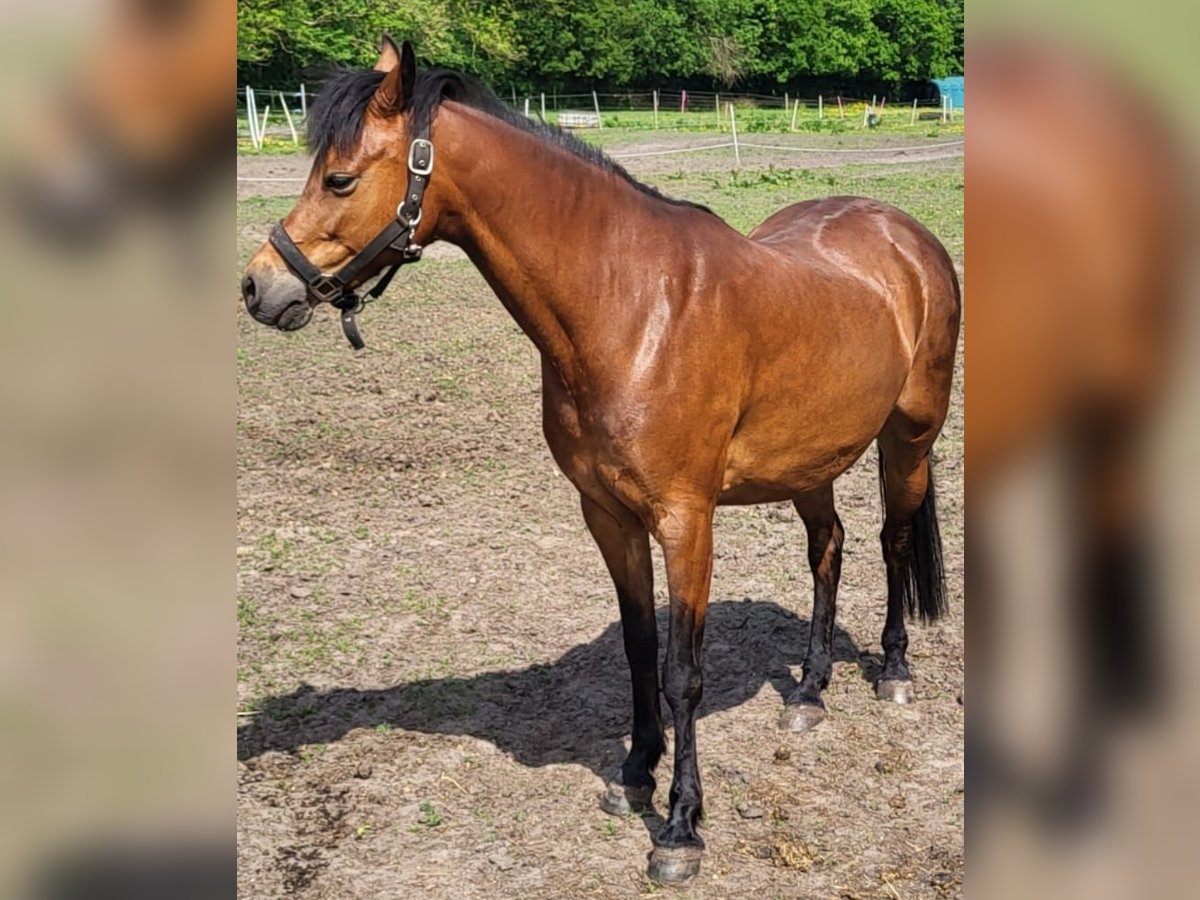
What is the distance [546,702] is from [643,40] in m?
56.3

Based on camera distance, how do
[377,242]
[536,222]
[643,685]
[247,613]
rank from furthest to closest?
[247,613]
[643,685]
[536,222]
[377,242]

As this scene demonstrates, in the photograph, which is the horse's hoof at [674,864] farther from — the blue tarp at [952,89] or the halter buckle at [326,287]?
the blue tarp at [952,89]

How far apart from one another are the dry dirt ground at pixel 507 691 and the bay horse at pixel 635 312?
27 centimetres

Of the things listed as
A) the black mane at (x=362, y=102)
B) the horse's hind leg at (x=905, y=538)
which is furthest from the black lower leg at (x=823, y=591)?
the black mane at (x=362, y=102)

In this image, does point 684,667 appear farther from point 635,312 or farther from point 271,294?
point 271,294

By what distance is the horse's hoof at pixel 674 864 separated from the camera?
335 cm

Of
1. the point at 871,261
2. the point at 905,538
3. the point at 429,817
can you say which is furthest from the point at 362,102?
the point at 905,538

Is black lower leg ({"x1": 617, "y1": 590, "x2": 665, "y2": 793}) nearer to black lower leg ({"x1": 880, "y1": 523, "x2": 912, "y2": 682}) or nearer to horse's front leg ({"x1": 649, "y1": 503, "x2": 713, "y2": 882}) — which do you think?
horse's front leg ({"x1": 649, "y1": 503, "x2": 713, "y2": 882})

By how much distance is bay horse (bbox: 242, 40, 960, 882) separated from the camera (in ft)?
9.64

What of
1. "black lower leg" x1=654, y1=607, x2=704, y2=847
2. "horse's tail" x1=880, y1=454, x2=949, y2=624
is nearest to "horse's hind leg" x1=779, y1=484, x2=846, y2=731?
"horse's tail" x1=880, y1=454, x2=949, y2=624

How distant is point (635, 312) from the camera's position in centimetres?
324
